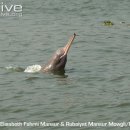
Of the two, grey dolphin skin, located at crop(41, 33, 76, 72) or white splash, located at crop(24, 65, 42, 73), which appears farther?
grey dolphin skin, located at crop(41, 33, 76, 72)

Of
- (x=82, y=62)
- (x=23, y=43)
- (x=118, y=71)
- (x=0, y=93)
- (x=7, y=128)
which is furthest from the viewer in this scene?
(x=23, y=43)

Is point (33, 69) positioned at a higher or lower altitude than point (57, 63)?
lower

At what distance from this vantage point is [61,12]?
34.8m

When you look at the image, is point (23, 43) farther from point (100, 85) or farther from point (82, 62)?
point (100, 85)

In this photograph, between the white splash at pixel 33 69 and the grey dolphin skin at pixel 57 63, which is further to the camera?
the grey dolphin skin at pixel 57 63

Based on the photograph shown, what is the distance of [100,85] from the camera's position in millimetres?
18797

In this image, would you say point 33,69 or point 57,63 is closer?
point 33,69

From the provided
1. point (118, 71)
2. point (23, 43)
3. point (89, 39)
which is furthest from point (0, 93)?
point (89, 39)

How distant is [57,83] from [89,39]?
799 centimetres

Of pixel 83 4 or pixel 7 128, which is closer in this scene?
pixel 7 128

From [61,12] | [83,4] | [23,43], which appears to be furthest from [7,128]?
[83,4]

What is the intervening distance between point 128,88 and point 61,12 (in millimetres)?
17198

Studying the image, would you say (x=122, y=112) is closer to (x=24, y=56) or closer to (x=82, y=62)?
(x=82, y=62)

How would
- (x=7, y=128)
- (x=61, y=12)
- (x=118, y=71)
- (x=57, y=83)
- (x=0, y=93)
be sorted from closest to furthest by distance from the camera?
(x=7, y=128)
(x=0, y=93)
(x=57, y=83)
(x=118, y=71)
(x=61, y=12)
